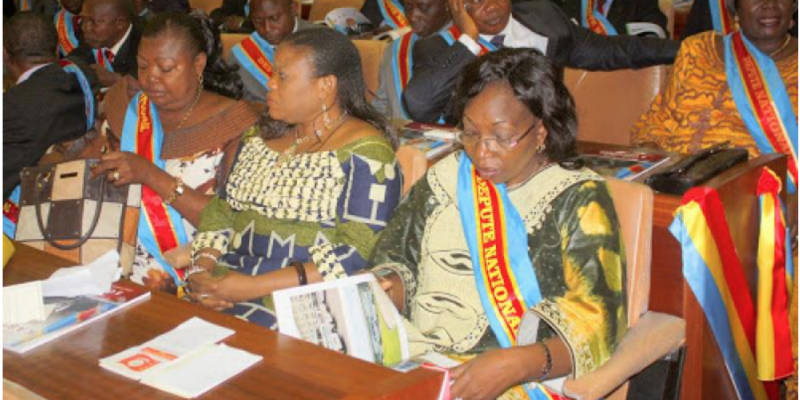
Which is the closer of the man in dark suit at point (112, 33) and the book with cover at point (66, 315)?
the book with cover at point (66, 315)

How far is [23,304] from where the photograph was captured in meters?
1.93

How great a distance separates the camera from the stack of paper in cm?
162

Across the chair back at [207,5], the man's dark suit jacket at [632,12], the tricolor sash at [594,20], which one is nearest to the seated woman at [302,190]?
the tricolor sash at [594,20]

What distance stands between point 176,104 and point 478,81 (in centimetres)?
120

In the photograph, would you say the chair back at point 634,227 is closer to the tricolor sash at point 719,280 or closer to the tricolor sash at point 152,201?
the tricolor sash at point 719,280

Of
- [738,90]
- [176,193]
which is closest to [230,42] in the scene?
[176,193]

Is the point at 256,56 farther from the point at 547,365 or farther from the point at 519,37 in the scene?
the point at 547,365

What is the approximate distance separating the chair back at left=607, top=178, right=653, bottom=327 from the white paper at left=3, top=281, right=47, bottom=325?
119cm

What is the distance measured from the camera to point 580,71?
345cm

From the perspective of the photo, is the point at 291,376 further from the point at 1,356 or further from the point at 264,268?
the point at 264,268

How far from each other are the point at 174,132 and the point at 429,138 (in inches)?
31.2

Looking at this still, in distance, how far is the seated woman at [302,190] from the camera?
7.71 feet

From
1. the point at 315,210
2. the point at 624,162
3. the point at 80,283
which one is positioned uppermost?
the point at 624,162

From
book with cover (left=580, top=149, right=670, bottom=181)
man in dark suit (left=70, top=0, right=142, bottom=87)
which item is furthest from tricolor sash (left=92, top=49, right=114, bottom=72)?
book with cover (left=580, top=149, right=670, bottom=181)
